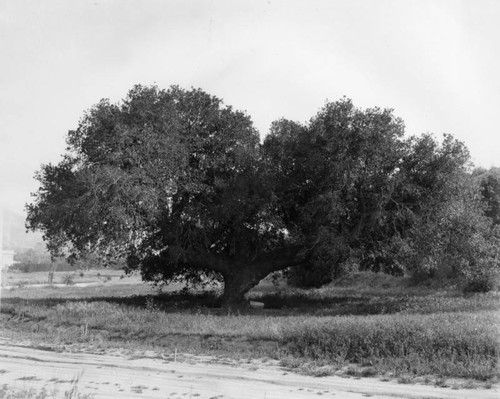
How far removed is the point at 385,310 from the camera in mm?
25344

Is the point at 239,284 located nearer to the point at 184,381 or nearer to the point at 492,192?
the point at 184,381

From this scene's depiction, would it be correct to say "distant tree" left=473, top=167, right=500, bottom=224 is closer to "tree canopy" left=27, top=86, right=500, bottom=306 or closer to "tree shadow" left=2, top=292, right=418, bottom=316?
"tree shadow" left=2, top=292, right=418, bottom=316

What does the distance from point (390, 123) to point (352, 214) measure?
16.5 ft

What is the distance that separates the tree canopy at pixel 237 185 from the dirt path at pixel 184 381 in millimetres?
10106

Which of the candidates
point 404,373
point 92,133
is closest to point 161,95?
point 92,133

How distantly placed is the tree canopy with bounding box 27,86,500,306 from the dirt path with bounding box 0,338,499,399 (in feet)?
33.2

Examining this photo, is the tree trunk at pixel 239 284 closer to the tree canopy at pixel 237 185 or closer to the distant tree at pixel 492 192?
the tree canopy at pixel 237 185

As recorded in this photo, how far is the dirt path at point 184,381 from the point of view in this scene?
11.6 m

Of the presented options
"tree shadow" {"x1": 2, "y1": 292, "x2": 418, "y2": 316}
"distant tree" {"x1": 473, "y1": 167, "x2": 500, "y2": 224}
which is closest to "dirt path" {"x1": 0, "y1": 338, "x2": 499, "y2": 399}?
"tree shadow" {"x1": 2, "y1": 292, "x2": 418, "y2": 316}

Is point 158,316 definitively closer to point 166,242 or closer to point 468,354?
point 166,242

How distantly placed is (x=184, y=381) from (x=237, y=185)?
1533cm

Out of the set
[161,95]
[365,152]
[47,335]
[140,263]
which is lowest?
[47,335]

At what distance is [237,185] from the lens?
2731cm

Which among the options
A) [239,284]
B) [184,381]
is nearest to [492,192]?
[239,284]
